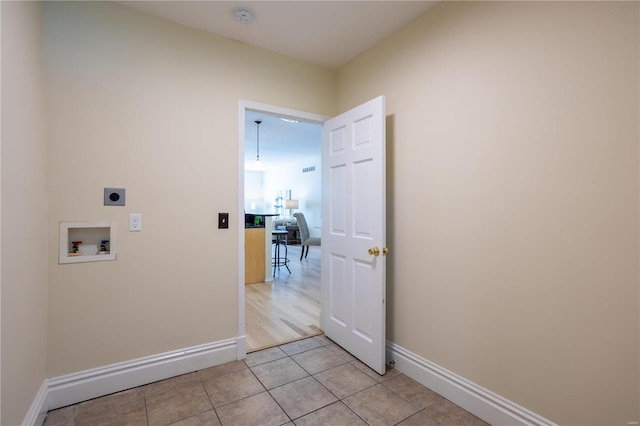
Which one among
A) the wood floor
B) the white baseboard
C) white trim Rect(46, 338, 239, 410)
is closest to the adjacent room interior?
the wood floor

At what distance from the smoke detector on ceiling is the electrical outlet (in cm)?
152

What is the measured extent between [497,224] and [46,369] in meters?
2.73

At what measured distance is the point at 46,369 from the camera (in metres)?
1.74

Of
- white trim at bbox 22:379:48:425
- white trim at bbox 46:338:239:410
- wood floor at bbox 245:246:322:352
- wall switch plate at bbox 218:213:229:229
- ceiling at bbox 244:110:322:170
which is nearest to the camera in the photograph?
white trim at bbox 22:379:48:425

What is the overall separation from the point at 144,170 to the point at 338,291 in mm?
1757

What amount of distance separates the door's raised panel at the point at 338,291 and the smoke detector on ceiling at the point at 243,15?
192cm

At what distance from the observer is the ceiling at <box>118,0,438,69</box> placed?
1928mm

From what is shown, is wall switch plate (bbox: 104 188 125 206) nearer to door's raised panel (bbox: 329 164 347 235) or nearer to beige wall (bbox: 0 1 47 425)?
beige wall (bbox: 0 1 47 425)

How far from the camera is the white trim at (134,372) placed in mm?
1767

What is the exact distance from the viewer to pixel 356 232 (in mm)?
2330

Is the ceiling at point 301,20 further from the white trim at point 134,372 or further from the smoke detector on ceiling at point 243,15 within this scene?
the white trim at point 134,372

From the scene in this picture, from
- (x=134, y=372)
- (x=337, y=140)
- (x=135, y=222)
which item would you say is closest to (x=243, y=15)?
(x=337, y=140)

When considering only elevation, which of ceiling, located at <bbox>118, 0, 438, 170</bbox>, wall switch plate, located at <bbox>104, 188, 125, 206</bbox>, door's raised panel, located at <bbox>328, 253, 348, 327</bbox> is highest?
ceiling, located at <bbox>118, 0, 438, 170</bbox>

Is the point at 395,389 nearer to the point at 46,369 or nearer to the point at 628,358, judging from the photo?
the point at 628,358
